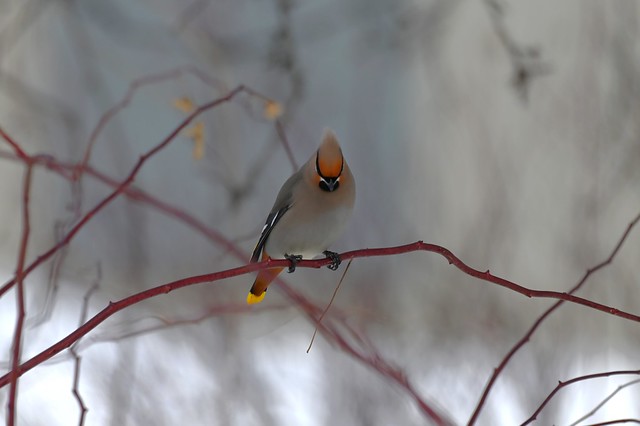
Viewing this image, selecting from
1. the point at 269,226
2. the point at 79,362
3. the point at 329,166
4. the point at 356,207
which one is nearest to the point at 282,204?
the point at 269,226

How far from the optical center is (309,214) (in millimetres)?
1943

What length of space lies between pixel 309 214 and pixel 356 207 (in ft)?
4.94

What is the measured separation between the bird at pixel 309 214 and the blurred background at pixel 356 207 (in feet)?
0.38

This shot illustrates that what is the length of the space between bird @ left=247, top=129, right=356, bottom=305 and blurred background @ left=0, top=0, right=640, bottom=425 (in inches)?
4.5

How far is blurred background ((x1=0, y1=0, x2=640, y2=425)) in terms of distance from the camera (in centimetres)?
252

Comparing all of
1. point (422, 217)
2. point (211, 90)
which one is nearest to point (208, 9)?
point (211, 90)

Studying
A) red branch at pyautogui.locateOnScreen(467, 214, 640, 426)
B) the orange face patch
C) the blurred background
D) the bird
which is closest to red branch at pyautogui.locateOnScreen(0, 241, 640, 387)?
red branch at pyautogui.locateOnScreen(467, 214, 640, 426)

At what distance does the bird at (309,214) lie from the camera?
187 centimetres

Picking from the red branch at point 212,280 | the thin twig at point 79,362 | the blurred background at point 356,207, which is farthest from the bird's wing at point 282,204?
the red branch at point 212,280

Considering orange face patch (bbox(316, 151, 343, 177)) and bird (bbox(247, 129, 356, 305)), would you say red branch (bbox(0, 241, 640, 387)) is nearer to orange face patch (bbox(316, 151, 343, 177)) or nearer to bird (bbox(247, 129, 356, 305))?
orange face patch (bbox(316, 151, 343, 177))

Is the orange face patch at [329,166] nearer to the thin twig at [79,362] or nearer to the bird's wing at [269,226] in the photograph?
the bird's wing at [269,226]

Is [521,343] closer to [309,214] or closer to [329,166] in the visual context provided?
[329,166]

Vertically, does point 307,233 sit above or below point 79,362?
above

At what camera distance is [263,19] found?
16.9 feet
